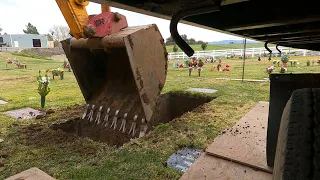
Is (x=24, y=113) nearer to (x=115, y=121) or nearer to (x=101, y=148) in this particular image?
(x=115, y=121)

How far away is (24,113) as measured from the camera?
12.2 ft

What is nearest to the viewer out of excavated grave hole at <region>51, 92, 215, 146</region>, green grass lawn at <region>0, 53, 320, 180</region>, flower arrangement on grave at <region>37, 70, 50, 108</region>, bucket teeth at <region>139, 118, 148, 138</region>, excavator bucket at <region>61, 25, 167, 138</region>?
green grass lawn at <region>0, 53, 320, 180</region>

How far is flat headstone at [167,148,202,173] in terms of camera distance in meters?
1.89

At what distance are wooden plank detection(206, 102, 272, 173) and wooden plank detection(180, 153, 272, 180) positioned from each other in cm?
6

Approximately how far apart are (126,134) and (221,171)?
1503mm

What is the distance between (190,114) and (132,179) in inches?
66.2

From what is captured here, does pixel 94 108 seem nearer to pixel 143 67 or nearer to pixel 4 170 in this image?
pixel 143 67

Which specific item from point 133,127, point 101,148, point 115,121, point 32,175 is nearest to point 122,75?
point 115,121

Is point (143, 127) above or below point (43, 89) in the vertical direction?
below

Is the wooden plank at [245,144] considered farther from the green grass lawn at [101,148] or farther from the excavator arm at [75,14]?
the excavator arm at [75,14]

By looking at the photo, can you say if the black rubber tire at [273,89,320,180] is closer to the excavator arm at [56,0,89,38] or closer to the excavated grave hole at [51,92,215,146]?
the excavated grave hole at [51,92,215,146]

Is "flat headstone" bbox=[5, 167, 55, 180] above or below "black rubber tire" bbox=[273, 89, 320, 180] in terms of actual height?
below

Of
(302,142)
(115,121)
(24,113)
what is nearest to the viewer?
(302,142)

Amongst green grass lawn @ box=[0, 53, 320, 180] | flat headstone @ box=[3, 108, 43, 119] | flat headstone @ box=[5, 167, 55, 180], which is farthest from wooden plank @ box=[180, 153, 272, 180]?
flat headstone @ box=[3, 108, 43, 119]
